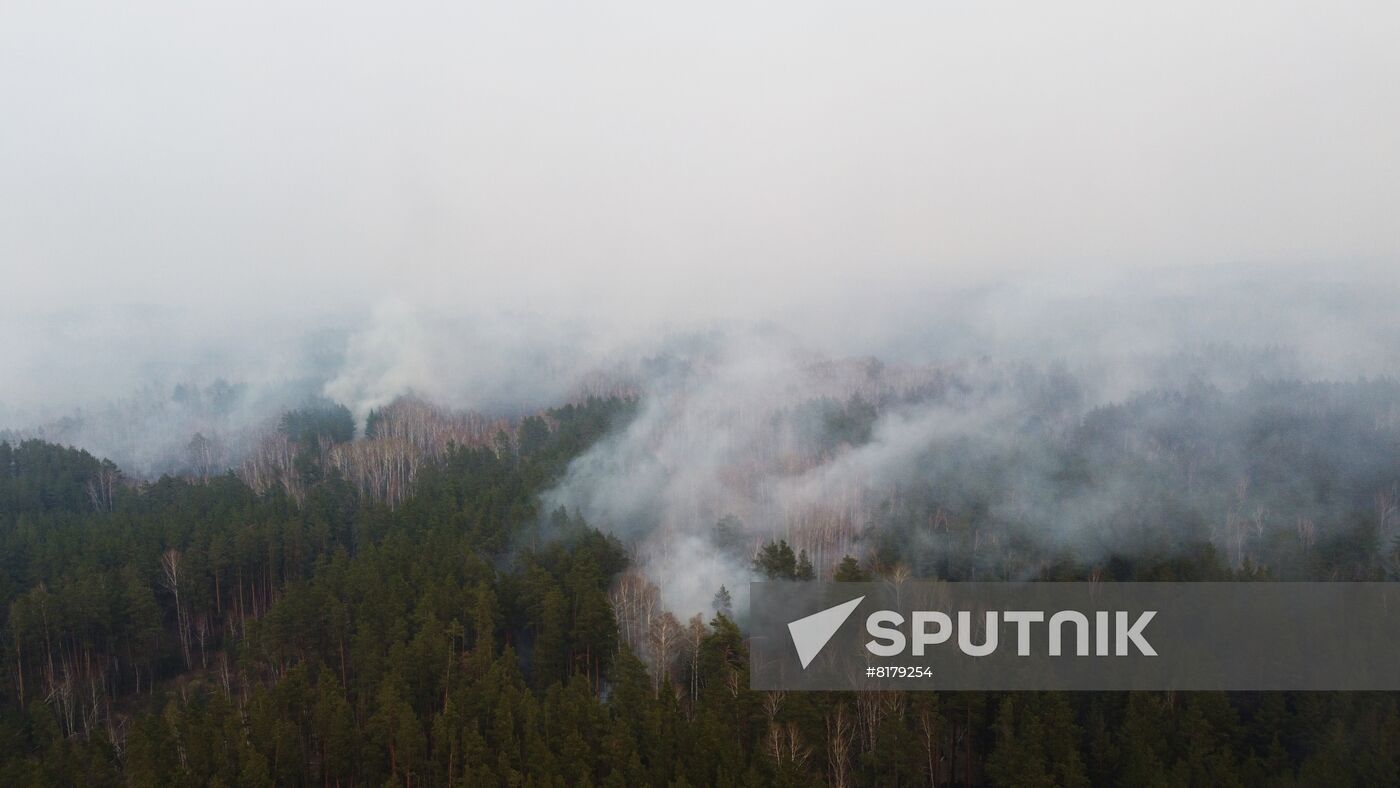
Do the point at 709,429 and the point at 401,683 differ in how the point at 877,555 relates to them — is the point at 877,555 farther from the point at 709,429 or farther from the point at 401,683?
the point at 709,429

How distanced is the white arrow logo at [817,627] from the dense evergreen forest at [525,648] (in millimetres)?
2844

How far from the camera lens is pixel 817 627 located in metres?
41.0

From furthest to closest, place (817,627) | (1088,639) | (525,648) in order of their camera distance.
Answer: (525,648) → (817,627) → (1088,639)

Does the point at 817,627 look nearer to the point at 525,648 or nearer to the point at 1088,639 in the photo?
the point at 1088,639

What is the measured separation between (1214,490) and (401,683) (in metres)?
58.5

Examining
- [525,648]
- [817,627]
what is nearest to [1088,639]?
[817,627]

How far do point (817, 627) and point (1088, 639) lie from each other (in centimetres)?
1194

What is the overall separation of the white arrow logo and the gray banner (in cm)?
7

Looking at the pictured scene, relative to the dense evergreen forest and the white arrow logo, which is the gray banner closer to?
the white arrow logo

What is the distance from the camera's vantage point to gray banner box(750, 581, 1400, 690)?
35875 mm

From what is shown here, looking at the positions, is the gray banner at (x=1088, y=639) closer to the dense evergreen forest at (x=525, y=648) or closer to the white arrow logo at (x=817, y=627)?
the white arrow logo at (x=817, y=627)

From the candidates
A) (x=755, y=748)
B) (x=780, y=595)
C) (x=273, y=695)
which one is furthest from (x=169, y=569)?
(x=755, y=748)

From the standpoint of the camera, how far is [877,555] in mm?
57469

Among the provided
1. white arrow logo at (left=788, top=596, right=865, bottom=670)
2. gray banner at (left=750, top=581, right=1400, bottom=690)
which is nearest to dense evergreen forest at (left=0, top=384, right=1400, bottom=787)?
gray banner at (left=750, top=581, right=1400, bottom=690)
